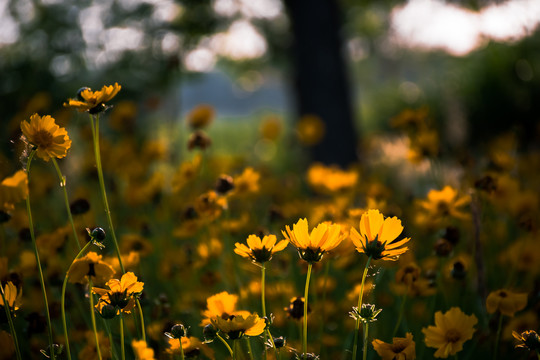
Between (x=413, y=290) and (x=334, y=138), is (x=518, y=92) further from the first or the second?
(x=413, y=290)

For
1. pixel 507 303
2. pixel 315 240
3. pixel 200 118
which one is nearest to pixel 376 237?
pixel 315 240

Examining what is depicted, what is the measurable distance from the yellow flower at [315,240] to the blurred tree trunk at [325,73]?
12.1ft

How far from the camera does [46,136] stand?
40.3 inches

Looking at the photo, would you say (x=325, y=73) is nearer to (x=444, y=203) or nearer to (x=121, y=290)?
(x=444, y=203)

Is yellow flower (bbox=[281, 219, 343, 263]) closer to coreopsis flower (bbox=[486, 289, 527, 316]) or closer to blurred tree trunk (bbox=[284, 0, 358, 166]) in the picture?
coreopsis flower (bbox=[486, 289, 527, 316])

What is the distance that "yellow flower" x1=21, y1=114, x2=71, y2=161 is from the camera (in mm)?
1005

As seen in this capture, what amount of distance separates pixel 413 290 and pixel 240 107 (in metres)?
50.2

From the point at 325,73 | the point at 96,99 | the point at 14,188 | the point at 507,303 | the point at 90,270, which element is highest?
the point at 96,99

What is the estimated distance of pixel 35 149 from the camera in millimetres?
1028

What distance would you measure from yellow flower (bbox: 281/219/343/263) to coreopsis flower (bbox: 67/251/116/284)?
0.36 metres

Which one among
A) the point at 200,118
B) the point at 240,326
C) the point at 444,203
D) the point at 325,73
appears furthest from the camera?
the point at 325,73

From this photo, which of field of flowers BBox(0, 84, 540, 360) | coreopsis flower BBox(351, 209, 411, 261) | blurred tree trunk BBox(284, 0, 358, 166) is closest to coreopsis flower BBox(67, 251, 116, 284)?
field of flowers BBox(0, 84, 540, 360)

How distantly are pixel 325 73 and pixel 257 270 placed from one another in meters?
3.01

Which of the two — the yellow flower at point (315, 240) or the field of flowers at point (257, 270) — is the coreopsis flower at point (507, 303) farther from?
the yellow flower at point (315, 240)
